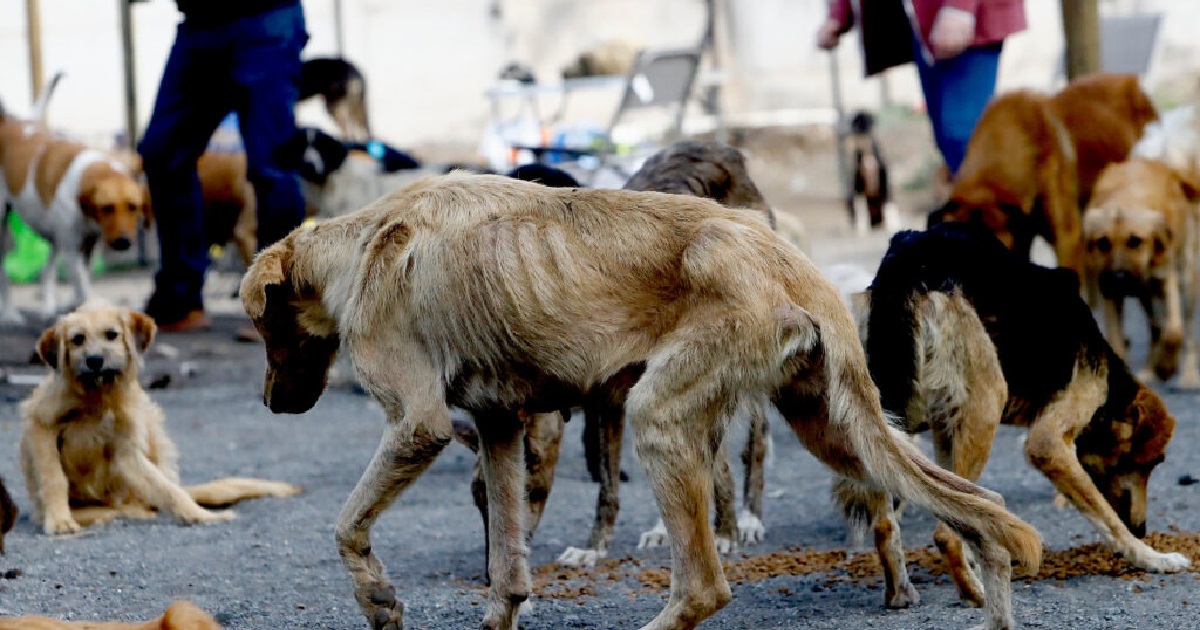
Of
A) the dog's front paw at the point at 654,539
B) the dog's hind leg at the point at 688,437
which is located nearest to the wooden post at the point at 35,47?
the dog's front paw at the point at 654,539

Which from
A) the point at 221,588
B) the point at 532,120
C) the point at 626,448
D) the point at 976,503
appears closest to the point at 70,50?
the point at 532,120

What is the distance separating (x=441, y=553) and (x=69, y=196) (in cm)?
690

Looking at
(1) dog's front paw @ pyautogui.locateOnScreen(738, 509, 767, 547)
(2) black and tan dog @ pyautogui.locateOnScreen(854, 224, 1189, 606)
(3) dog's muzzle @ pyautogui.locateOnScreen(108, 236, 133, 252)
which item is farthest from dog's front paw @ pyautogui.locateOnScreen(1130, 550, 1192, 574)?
(3) dog's muzzle @ pyautogui.locateOnScreen(108, 236, 133, 252)

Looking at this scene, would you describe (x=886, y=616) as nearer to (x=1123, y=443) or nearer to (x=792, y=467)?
(x=1123, y=443)

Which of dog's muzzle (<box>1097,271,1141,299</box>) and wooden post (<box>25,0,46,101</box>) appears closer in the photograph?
dog's muzzle (<box>1097,271,1141,299</box>)

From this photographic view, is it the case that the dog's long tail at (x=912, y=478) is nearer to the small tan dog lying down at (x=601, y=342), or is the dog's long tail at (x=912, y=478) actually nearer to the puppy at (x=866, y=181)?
the small tan dog lying down at (x=601, y=342)

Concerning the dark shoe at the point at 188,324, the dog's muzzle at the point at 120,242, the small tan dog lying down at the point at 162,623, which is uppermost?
the dog's muzzle at the point at 120,242

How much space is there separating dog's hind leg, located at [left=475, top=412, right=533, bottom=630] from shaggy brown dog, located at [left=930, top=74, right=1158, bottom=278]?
3020 millimetres

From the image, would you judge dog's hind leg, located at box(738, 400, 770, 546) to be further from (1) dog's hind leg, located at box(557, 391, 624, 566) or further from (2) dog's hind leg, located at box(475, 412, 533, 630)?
(2) dog's hind leg, located at box(475, 412, 533, 630)

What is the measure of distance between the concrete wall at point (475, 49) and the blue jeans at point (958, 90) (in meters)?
14.1

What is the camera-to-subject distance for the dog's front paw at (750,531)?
18.1ft

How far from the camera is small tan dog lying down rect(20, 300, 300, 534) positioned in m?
5.99

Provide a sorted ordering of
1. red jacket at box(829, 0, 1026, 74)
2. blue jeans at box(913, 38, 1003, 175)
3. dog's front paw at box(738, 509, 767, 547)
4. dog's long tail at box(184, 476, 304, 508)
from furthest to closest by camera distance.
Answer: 1. blue jeans at box(913, 38, 1003, 175)
2. red jacket at box(829, 0, 1026, 74)
3. dog's long tail at box(184, 476, 304, 508)
4. dog's front paw at box(738, 509, 767, 547)

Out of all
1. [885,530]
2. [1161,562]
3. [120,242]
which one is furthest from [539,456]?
[120,242]
